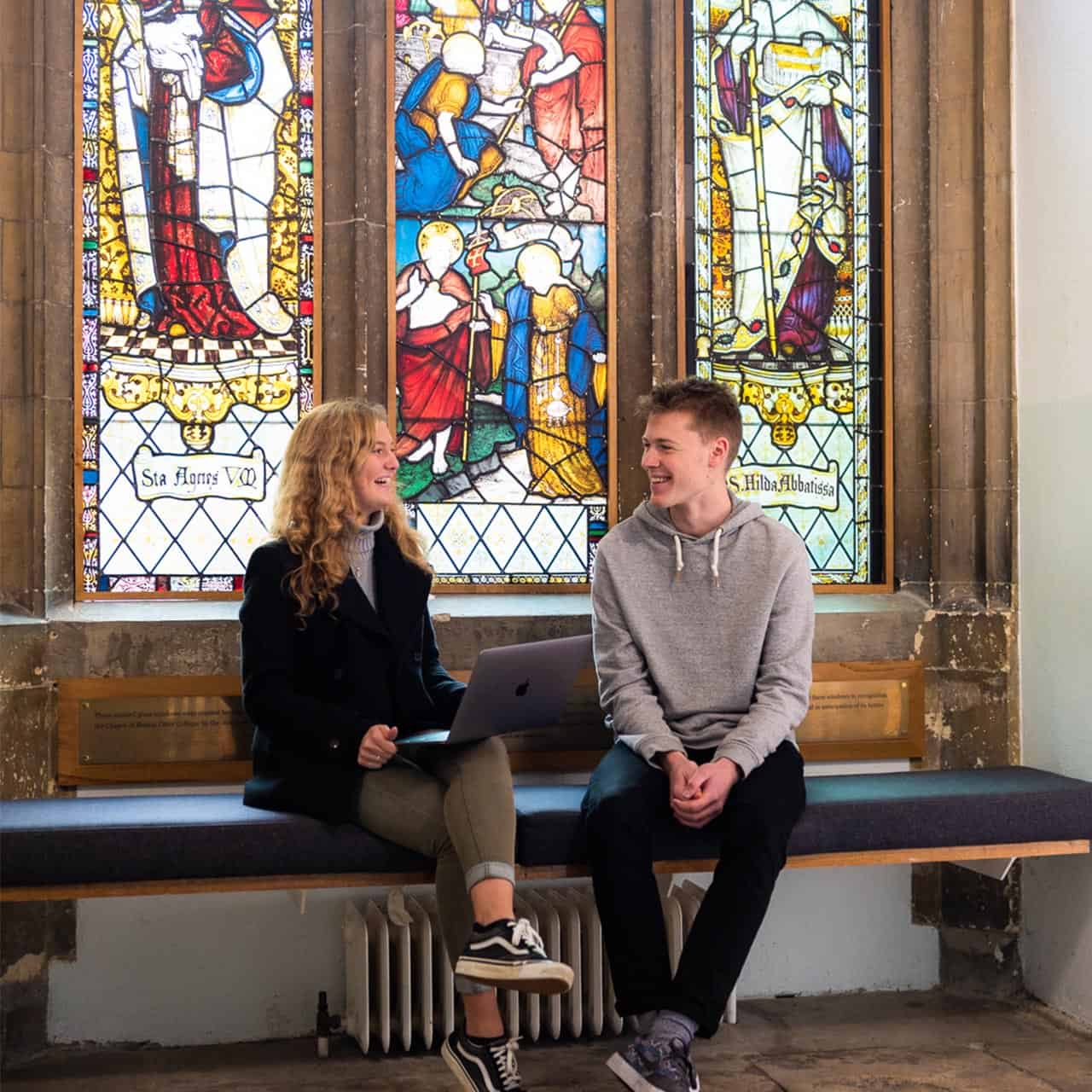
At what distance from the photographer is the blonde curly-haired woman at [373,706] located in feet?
9.16

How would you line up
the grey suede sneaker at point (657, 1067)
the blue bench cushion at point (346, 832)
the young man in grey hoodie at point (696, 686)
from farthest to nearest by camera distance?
the blue bench cushion at point (346, 832) → the young man in grey hoodie at point (696, 686) → the grey suede sneaker at point (657, 1067)

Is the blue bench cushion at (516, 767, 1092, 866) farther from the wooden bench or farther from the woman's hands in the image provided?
the woman's hands

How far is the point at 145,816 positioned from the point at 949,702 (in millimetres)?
2316

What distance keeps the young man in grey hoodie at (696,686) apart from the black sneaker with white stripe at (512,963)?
21 centimetres

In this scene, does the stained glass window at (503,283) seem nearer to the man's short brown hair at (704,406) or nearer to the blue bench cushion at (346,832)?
the man's short brown hair at (704,406)

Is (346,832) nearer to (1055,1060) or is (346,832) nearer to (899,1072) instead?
(899,1072)

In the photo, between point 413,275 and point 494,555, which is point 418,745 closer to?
point 494,555

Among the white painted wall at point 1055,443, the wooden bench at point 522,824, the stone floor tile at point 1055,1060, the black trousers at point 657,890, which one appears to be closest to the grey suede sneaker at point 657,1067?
the black trousers at point 657,890

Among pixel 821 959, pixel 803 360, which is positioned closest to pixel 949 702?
pixel 821 959

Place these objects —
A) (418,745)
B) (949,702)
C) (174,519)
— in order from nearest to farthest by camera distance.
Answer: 1. (418,745)
2. (174,519)
3. (949,702)

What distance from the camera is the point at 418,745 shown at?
3.04 metres

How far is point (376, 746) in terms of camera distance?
3008 mm

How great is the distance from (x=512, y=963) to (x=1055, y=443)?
7.36 feet

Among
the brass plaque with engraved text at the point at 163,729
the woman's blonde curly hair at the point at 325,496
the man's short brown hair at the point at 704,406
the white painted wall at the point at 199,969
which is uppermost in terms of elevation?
the man's short brown hair at the point at 704,406
